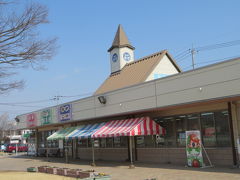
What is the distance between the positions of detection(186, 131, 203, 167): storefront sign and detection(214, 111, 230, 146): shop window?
1.13m

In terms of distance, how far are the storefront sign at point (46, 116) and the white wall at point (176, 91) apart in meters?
6.96

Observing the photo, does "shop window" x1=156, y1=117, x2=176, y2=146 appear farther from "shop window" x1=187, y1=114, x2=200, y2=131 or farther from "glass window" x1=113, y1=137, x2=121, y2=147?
"glass window" x1=113, y1=137, x2=121, y2=147

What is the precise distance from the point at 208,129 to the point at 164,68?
33.9ft

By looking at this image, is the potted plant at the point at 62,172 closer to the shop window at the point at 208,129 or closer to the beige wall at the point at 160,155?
the beige wall at the point at 160,155

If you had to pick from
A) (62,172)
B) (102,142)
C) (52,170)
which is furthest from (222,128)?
(102,142)

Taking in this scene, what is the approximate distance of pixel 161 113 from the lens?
18844 millimetres

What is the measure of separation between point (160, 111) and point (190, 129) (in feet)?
7.77

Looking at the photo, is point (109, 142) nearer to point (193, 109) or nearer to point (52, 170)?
point (52, 170)

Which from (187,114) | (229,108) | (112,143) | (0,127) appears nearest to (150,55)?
(112,143)

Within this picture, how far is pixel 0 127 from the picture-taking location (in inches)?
3868

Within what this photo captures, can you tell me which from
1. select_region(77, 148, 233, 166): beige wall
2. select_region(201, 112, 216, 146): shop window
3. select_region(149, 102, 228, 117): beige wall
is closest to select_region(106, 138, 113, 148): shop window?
select_region(77, 148, 233, 166): beige wall

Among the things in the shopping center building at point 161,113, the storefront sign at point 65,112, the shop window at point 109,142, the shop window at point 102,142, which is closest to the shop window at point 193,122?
the shopping center building at point 161,113

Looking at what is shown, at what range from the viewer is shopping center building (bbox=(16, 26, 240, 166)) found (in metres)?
14.3

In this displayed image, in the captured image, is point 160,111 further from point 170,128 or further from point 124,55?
point 124,55
